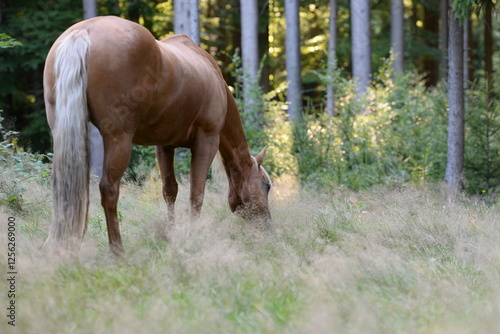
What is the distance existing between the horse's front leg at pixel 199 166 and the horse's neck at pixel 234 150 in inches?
23.2

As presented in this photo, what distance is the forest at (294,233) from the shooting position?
348cm

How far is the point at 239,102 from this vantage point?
11.3m

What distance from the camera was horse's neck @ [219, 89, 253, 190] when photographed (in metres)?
6.56

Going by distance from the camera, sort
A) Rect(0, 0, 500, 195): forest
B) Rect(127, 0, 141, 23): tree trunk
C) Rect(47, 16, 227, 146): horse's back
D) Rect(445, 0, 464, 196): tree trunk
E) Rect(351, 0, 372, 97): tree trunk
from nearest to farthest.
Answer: Rect(47, 16, 227, 146): horse's back → Rect(445, 0, 464, 196): tree trunk → Rect(0, 0, 500, 195): forest → Rect(351, 0, 372, 97): tree trunk → Rect(127, 0, 141, 23): tree trunk

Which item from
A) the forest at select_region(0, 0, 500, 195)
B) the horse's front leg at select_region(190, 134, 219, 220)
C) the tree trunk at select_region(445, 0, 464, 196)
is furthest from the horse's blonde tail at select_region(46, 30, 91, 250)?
the tree trunk at select_region(445, 0, 464, 196)

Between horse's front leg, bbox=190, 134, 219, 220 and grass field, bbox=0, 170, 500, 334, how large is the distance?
0.42 meters

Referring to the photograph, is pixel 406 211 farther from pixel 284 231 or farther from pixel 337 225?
pixel 284 231

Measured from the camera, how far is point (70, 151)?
4.37 m

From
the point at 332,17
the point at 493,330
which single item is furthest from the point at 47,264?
the point at 332,17

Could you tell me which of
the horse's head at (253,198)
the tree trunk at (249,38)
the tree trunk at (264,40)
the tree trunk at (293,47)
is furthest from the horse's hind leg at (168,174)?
the tree trunk at (264,40)

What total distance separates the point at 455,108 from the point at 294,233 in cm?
423

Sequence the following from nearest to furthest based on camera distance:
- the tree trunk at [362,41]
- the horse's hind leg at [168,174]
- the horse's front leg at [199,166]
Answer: the horse's front leg at [199,166] < the horse's hind leg at [168,174] < the tree trunk at [362,41]

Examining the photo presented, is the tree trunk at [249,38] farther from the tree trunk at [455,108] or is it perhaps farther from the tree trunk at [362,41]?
the tree trunk at [455,108]

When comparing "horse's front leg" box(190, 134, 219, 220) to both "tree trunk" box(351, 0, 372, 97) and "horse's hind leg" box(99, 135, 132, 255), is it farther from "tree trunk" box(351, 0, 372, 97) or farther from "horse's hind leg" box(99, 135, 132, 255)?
"tree trunk" box(351, 0, 372, 97)
